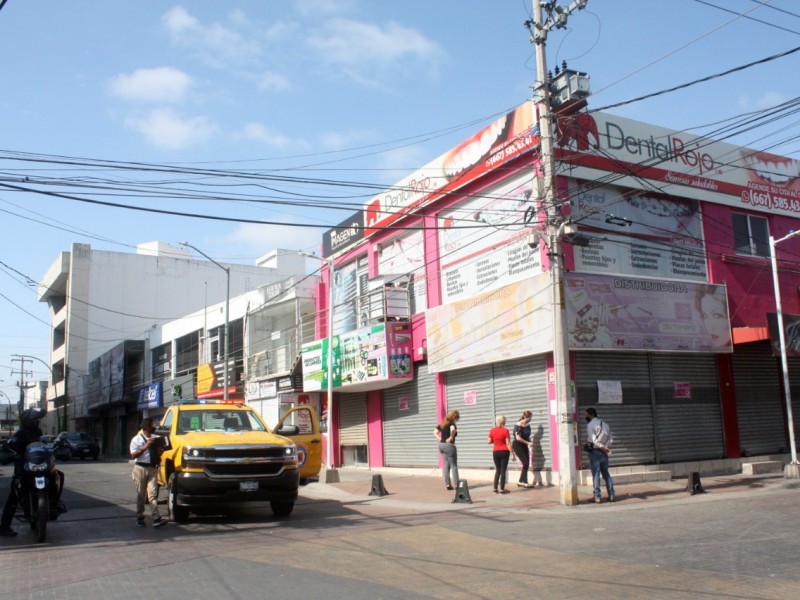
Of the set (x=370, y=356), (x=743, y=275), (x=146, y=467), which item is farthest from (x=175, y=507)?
(x=743, y=275)

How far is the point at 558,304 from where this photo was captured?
47.8ft

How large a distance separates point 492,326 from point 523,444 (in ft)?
10.6

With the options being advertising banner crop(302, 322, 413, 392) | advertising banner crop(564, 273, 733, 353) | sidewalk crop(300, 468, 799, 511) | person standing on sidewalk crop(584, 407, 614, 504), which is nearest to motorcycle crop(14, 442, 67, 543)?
sidewalk crop(300, 468, 799, 511)

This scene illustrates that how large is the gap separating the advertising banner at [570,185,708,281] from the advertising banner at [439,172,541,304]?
1305 mm

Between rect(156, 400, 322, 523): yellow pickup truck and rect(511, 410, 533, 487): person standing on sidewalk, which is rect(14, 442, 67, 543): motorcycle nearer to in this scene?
rect(156, 400, 322, 523): yellow pickup truck

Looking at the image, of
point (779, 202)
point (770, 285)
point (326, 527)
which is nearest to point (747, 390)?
point (770, 285)

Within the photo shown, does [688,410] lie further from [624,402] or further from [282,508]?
[282,508]

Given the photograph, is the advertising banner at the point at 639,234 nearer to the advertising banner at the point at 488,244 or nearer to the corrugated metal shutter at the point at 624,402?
the advertising banner at the point at 488,244

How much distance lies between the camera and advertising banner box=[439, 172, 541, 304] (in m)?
18.9

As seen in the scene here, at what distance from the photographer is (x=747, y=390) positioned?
20641 millimetres

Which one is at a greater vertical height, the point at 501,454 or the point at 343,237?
the point at 343,237

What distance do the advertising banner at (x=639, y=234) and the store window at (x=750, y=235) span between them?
1.68m

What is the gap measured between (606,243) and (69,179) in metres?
12.6

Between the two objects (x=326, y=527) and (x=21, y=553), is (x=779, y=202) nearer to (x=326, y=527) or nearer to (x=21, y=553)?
(x=326, y=527)
